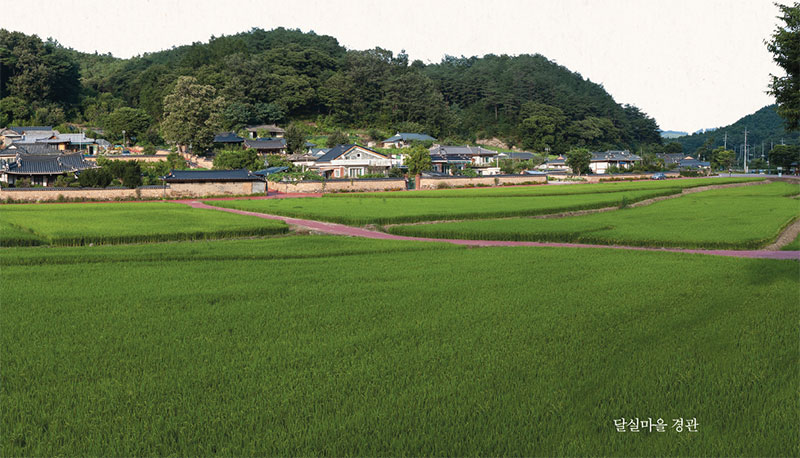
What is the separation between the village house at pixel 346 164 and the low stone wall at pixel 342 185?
10052mm

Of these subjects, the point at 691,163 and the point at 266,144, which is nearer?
the point at 266,144

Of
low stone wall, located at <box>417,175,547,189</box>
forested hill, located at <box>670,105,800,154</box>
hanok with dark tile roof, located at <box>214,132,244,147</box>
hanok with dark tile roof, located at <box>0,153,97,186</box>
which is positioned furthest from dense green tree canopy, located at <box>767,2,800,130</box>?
forested hill, located at <box>670,105,800,154</box>

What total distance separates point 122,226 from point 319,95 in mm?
92523

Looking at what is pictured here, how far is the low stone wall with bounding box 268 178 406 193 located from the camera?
2186 inches

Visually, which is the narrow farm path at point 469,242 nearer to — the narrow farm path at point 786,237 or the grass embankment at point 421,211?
the grass embankment at point 421,211

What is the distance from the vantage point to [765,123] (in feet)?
496

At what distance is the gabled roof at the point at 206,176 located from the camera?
165 ft

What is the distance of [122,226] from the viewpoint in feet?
80.8

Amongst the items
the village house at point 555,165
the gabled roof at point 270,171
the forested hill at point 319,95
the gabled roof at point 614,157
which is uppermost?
the forested hill at point 319,95

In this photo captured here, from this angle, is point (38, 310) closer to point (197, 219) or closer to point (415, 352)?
point (415, 352)

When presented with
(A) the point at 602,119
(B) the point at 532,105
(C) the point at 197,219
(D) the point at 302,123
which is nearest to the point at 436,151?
(D) the point at 302,123

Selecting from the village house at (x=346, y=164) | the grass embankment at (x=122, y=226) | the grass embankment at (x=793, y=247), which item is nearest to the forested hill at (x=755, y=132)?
the village house at (x=346, y=164)

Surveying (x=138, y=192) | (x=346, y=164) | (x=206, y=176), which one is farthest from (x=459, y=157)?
(x=138, y=192)

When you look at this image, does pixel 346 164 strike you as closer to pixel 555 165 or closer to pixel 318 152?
pixel 318 152
